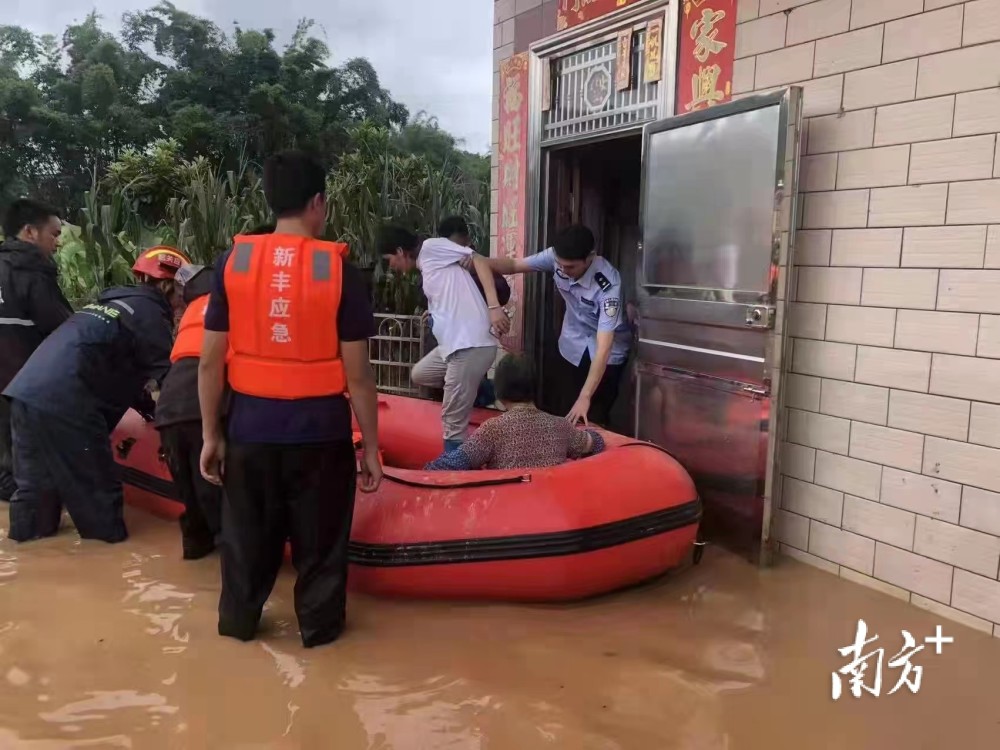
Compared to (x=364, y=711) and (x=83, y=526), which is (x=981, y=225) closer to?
(x=364, y=711)

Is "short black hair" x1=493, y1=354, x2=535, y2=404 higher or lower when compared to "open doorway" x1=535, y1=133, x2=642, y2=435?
lower

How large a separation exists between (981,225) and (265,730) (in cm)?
255

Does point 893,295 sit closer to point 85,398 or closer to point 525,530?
point 525,530

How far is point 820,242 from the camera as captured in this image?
298 cm

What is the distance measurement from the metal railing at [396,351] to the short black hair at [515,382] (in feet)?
7.65

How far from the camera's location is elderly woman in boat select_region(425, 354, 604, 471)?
9.36 ft

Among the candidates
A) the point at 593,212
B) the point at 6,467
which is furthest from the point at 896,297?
the point at 6,467

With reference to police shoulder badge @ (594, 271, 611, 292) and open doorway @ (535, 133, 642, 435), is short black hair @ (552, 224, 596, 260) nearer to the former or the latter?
police shoulder badge @ (594, 271, 611, 292)

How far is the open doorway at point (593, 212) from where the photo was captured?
4.54 metres

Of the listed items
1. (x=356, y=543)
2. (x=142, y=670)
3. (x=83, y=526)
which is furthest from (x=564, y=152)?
(x=142, y=670)

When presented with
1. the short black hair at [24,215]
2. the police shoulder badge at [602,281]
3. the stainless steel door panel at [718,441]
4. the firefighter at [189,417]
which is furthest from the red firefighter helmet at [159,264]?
the stainless steel door panel at [718,441]

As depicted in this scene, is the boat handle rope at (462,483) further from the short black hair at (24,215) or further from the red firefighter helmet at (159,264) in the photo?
the short black hair at (24,215)

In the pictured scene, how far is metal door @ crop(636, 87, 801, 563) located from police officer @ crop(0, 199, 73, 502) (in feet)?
9.11

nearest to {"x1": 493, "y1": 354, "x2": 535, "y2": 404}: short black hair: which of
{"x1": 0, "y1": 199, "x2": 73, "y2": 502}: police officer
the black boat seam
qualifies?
the black boat seam
